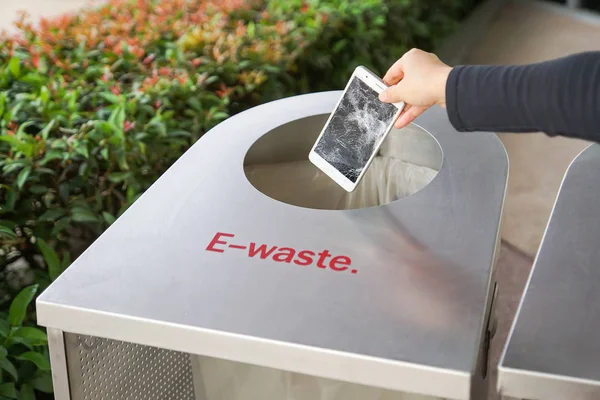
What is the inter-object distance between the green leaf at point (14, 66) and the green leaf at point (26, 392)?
81cm

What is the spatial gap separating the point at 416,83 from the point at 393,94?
0.06 meters

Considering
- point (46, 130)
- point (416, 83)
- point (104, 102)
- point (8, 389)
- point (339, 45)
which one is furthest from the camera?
point (339, 45)

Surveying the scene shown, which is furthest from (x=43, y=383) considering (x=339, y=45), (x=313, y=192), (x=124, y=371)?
(x=339, y=45)

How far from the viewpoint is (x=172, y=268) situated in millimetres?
1045

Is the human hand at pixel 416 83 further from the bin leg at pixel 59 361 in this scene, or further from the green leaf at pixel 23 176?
the green leaf at pixel 23 176

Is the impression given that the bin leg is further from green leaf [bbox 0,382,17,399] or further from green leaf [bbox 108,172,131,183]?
green leaf [bbox 108,172,131,183]

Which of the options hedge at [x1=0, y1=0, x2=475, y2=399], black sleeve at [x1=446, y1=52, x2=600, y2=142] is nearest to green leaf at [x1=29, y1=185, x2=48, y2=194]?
hedge at [x1=0, y1=0, x2=475, y2=399]

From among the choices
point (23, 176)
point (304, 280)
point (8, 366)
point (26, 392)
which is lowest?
point (26, 392)

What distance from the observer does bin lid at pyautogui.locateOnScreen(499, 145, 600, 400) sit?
0.81 meters

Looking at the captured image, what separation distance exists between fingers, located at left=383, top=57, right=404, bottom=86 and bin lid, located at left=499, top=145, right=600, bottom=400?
1.03 ft

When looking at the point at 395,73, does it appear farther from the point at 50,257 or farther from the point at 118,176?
the point at 50,257

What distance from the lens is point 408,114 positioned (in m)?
1.21

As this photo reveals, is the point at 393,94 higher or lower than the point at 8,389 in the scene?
higher

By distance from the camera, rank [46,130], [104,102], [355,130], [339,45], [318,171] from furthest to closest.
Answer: [339,45]
[104,102]
[46,130]
[318,171]
[355,130]
